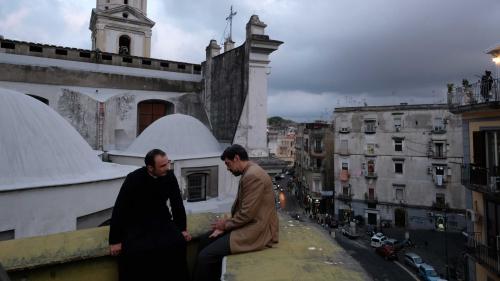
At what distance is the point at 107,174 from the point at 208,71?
8.61 m

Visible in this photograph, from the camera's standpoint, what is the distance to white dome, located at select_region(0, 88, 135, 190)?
7188 mm

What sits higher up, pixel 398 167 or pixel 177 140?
pixel 177 140

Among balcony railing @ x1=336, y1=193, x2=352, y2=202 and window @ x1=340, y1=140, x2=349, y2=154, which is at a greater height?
window @ x1=340, y1=140, x2=349, y2=154

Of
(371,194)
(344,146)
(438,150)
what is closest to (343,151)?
(344,146)

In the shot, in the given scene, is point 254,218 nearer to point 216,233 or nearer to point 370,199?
point 216,233

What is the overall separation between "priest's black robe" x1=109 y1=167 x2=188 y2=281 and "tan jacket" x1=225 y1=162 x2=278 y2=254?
1.82ft

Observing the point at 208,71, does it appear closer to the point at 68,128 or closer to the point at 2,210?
the point at 68,128

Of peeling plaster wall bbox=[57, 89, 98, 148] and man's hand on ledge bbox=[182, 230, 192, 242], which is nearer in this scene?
man's hand on ledge bbox=[182, 230, 192, 242]

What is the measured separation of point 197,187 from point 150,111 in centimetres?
482

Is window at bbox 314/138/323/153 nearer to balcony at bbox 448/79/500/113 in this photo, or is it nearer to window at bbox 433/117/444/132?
window at bbox 433/117/444/132

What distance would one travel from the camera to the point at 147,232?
3.27 m

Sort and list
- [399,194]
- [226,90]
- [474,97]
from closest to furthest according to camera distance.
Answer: [474,97] → [226,90] → [399,194]

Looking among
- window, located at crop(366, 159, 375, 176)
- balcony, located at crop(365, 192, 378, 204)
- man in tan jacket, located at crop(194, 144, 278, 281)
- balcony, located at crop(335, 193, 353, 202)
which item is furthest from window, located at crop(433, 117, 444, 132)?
man in tan jacket, located at crop(194, 144, 278, 281)

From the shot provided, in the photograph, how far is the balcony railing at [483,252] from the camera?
41.8ft
